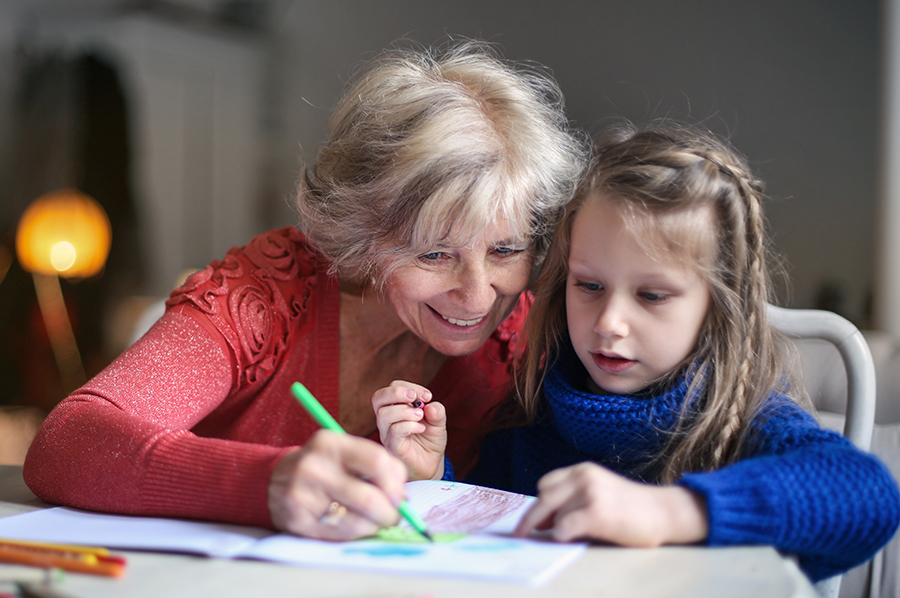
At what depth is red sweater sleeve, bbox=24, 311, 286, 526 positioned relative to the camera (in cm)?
72

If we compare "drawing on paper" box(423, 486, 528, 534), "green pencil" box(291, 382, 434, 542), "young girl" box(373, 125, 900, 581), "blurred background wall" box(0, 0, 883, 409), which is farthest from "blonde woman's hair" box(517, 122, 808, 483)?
"blurred background wall" box(0, 0, 883, 409)

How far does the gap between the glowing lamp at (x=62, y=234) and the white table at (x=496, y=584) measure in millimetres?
3152

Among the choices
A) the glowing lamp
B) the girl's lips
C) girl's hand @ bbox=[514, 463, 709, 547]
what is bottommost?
the glowing lamp

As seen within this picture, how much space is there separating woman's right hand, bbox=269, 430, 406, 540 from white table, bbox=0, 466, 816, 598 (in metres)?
0.07

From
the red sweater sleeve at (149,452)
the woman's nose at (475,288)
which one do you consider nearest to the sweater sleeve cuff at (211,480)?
the red sweater sleeve at (149,452)

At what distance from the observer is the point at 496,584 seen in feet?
1.82

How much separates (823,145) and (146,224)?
10.2ft

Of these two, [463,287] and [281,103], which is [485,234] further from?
[281,103]

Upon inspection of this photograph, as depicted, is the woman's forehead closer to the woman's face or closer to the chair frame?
the woman's face

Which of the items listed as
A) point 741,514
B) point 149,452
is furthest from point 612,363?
point 149,452

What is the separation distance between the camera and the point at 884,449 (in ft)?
5.37

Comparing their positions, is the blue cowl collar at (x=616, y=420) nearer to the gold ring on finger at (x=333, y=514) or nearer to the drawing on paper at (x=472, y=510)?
the drawing on paper at (x=472, y=510)

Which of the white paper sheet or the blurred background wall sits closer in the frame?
the white paper sheet

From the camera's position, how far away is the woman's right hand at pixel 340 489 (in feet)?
2.10
